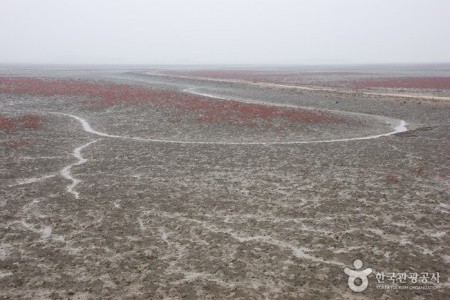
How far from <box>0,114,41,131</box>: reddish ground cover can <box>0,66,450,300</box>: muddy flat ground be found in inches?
8.2

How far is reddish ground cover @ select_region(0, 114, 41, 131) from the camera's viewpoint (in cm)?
2525

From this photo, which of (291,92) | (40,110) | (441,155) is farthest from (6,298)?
(291,92)

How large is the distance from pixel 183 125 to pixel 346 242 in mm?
19605

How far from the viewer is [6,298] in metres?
8.02

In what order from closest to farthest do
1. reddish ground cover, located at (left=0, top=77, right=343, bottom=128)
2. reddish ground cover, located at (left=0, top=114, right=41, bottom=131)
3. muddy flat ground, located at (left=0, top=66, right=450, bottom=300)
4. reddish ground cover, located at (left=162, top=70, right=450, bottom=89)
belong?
muddy flat ground, located at (left=0, top=66, right=450, bottom=300)
reddish ground cover, located at (left=0, top=114, right=41, bottom=131)
reddish ground cover, located at (left=0, top=77, right=343, bottom=128)
reddish ground cover, located at (left=162, top=70, right=450, bottom=89)

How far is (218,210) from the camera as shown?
42.2ft

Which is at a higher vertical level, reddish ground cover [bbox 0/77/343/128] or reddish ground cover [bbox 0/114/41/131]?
reddish ground cover [bbox 0/77/343/128]

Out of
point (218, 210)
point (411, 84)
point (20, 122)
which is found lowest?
point (218, 210)

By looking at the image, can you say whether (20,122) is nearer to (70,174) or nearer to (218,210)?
(70,174)

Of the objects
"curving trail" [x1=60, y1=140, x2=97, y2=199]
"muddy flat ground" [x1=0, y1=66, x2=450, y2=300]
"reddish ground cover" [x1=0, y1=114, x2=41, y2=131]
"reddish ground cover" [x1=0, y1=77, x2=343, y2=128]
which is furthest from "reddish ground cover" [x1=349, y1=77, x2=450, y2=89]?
"curving trail" [x1=60, y1=140, x2=97, y2=199]

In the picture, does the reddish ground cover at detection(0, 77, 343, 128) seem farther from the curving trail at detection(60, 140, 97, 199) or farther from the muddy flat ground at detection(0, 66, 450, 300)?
the curving trail at detection(60, 140, 97, 199)

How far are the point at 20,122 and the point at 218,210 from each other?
20180 mm

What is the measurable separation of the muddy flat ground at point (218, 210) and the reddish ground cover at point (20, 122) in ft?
0.68

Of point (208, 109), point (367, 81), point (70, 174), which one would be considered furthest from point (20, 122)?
point (367, 81)
